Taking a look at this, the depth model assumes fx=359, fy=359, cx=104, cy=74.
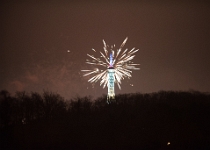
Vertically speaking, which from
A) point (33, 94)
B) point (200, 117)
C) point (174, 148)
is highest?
point (33, 94)

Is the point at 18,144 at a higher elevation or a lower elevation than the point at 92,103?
lower

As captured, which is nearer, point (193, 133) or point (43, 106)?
point (193, 133)

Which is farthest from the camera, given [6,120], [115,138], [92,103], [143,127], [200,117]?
[92,103]

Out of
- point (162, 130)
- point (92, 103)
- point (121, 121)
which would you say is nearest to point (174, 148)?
point (162, 130)

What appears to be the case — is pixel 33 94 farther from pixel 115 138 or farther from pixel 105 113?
pixel 115 138

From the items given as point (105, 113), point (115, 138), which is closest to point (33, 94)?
point (105, 113)

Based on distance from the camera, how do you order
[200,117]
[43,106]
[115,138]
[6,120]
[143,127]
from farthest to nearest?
[43,106] → [6,120] → [200,117] → [143,127] → [115,138]
